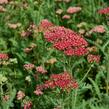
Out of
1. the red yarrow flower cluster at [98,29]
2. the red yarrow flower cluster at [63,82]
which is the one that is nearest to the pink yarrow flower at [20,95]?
the red yarrow flower cluster at [63,82]

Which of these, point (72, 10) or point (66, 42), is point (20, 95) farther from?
point (72, 10)

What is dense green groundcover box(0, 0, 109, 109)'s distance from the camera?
4059 millimetres

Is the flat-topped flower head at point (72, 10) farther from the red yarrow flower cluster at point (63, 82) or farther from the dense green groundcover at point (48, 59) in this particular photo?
the red yarrow flower cluster at point (63, 82)

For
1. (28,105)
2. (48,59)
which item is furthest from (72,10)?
(28,105)

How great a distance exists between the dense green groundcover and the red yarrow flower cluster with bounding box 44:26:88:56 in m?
0.09

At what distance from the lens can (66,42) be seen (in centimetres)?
385

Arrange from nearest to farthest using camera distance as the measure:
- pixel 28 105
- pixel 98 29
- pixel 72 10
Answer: pixel 28 105 → pixel 98 29 → pixel 72 10

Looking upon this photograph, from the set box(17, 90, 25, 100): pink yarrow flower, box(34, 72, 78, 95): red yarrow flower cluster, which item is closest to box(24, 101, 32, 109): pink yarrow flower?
box(17, 90, 25, 100): pink yarrow flower

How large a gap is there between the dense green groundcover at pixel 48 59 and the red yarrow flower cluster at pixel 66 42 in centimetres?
9

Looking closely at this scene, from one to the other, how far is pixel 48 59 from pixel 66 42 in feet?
4.68

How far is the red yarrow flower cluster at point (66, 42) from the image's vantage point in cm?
381

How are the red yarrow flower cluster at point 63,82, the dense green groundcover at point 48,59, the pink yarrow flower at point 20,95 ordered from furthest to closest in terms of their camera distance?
the pink yarrow flower at point 20,95 < the dense green groundcover at point 48,59 < the red yarrow flower cluster at point 63,82

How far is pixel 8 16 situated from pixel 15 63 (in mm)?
1197

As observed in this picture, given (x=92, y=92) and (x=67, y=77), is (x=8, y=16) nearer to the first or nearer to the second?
(x=92, y=92)
